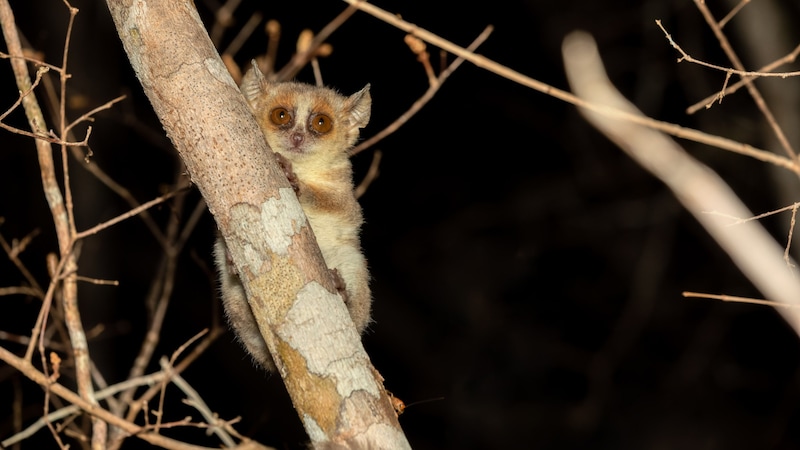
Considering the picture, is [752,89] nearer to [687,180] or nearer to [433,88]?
[687,180]

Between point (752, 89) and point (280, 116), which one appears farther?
point (280, 116)

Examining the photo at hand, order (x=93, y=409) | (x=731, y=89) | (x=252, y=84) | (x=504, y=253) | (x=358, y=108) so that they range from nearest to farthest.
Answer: (x=731, y=89)
(x=93, y=409)
(x=252, y=84)
(x=358, y=108)
(x=504, y=253)

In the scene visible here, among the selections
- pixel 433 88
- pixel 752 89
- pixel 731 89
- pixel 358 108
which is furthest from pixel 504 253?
pixel 752 89

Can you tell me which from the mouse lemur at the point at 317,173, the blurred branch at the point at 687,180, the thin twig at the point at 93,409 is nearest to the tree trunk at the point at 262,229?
the thin twig at the point at 93,409

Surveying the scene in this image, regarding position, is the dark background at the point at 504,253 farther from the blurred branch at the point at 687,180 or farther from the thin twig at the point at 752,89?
the blurred branch at the point at 687,180

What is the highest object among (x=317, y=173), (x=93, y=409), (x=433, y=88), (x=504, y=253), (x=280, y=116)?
(x=504, y=253)

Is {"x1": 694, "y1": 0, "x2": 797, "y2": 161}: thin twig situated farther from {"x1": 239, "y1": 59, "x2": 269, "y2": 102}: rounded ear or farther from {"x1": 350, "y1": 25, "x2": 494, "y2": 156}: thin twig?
{"x1": 239, "y1": 59, "x2": 269, "y2": 102}: rounded ear

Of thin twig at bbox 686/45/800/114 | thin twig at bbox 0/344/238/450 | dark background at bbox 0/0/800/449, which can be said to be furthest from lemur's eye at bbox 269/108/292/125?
dark background at bbox 0/0/800/449

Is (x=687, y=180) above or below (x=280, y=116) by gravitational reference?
above
